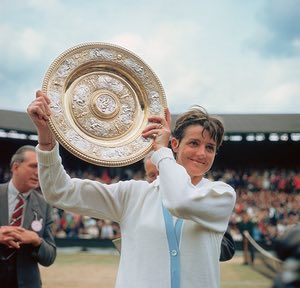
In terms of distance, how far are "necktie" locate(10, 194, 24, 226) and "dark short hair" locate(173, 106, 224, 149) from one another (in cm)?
199

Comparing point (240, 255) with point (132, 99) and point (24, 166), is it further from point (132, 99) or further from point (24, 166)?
point (132, 99)

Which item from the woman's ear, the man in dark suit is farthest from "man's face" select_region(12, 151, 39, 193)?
the woman's ear

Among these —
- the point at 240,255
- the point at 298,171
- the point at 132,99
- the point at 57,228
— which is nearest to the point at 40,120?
the point at 132,99

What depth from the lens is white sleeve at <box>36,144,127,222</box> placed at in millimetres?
2537

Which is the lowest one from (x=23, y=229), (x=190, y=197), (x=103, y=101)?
(x=23, y=229)

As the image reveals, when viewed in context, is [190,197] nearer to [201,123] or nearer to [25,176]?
[201,123]

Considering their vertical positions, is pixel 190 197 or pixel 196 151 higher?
pixel 196 151

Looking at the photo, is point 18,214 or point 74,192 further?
point 18,214

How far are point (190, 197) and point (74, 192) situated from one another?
663mm

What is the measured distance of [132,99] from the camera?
3.05 meters

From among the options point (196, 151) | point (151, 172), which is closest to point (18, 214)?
point (151, 172)

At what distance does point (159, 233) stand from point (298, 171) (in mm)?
23759

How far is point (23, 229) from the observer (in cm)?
389

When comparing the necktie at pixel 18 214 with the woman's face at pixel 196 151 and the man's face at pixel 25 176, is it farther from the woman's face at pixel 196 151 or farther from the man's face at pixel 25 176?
the woman's face at pixel 196 151
